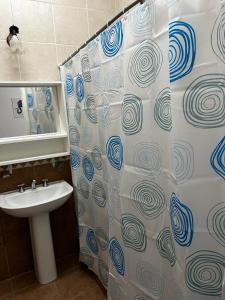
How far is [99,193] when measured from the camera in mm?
1595

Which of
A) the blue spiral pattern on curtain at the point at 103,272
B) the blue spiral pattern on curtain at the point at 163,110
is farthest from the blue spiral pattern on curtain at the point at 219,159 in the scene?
the blue spiral pattern on curtain at the point at 103,272

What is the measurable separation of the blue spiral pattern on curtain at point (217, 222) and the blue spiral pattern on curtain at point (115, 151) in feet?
1.78

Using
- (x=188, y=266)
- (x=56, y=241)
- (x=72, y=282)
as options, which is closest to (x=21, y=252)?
(x=56, y=241)

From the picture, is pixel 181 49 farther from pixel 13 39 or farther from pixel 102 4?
pixel 102 4

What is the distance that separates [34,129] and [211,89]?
1599 mm

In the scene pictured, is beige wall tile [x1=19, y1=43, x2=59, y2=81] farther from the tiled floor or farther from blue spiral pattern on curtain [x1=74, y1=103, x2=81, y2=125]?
the tiled floor

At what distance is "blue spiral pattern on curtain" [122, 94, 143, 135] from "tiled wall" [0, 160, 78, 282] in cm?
111

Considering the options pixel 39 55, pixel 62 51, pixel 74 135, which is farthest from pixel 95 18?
pixel 74 135

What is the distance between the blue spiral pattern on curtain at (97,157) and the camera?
152 centimetres

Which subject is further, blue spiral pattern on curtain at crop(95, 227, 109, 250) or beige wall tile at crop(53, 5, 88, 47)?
beige wall tile at crop(53, 5, 88, 47)

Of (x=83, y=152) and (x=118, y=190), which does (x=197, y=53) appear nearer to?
(x=118, y=190)

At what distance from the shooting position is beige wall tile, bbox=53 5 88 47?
6.41 feet

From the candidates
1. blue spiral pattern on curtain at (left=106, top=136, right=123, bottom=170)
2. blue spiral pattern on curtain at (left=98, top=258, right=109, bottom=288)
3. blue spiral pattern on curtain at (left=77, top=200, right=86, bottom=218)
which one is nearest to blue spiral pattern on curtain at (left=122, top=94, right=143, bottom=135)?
blue spiral pattern on curtain at (left=106, top=136, right=123, bottom=170)

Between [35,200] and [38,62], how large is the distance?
1156 mm
